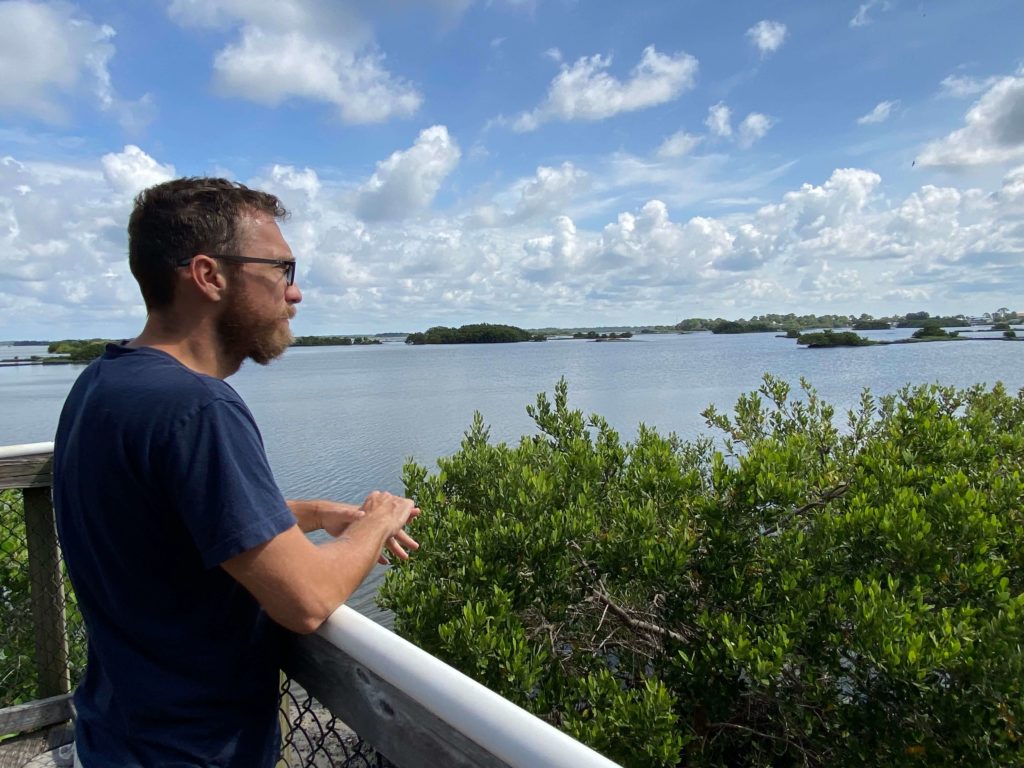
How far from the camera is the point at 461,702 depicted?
3.89 ft

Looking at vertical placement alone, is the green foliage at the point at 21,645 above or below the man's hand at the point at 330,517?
below

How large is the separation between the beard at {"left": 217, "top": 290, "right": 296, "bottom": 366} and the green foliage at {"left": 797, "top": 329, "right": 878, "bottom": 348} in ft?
216

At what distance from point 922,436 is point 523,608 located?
2834 mm

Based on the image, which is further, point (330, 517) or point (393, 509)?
point (330, 517)

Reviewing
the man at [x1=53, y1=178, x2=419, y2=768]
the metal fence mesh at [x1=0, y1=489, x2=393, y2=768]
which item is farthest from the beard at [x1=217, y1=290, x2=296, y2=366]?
the metal fence mesh at [x1=0, y1=489, x2=393, y2=768]

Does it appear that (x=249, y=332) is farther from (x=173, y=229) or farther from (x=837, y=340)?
(x=837, y=340)

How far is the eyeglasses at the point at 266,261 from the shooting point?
167 cm

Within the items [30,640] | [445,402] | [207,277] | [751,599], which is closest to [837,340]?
[445,402]

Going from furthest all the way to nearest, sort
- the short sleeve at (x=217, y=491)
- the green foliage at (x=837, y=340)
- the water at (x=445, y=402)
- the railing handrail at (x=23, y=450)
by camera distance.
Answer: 1. the green foliage at (x=837, y=340)
2. the water at (x=445, y=402)
3. the railing handrail at (x=23, y=450)
4. the short sleeve at (x=217, y=491)

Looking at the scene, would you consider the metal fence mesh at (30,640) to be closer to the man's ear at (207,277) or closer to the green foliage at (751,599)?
the green foliage at (751,599)

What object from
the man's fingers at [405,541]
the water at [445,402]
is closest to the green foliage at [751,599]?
the man's fingers at [405,541]

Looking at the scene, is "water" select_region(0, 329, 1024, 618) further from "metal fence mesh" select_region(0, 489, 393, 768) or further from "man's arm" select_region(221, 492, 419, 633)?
"man's arm" select_region(221, 492, 419, 633)

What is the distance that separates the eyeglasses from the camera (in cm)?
167

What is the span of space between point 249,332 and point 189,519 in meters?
0.55
